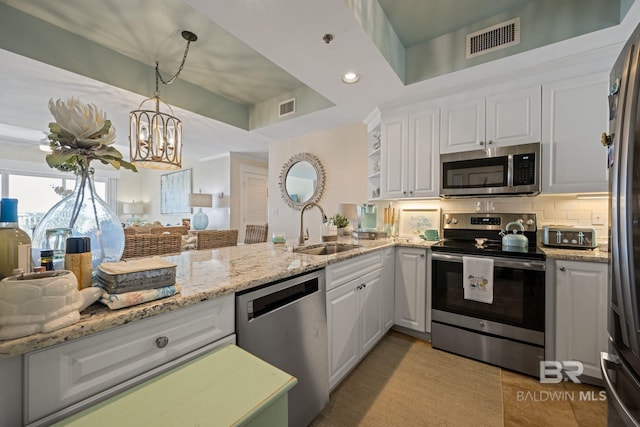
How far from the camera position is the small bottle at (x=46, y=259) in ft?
2.43

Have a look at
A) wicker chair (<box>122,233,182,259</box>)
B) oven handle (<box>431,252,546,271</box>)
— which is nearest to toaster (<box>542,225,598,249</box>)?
oven handle (<box>431,252,546,271</box>)

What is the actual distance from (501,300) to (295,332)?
1.64m

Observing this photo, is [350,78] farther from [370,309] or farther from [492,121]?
[370,309]

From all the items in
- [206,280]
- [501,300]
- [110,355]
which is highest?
[206,280]

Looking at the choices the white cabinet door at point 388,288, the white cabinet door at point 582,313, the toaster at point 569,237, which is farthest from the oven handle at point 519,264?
the white cabinet door at point 388,288

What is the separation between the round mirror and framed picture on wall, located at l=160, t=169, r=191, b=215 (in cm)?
329

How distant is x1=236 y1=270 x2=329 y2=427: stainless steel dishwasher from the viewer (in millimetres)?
1067

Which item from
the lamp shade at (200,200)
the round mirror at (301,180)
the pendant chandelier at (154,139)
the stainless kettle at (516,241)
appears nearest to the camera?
the stainless kettle at (516,241)

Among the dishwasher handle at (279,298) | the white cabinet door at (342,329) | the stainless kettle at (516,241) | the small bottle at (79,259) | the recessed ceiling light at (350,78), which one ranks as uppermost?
the recessed ceiling light at (350,78)

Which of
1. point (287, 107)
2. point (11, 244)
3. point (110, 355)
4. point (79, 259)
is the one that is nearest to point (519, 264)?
point (110, 355)

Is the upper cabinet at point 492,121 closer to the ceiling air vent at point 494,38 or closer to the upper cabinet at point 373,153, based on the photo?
the ceiling air vent at point 494,38

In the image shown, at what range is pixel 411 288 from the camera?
7.76 ft

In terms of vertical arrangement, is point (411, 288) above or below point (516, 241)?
below

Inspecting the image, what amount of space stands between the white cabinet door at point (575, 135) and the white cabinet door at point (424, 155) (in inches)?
32.0
